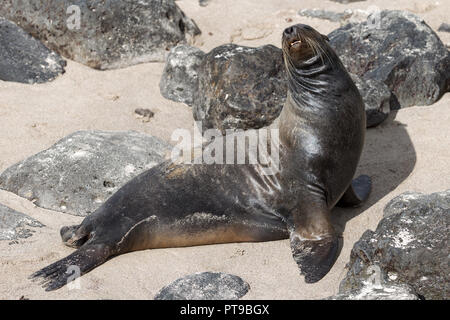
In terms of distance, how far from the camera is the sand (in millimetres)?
5895

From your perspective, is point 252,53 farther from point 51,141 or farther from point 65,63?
point 65,63

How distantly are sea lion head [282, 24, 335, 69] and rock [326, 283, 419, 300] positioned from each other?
223 centimetres

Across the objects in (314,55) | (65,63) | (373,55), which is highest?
(314,55)

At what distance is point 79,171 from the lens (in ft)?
24.4

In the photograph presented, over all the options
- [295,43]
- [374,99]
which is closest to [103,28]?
[374,99]

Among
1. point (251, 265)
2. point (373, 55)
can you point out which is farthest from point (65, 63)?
point (251, 265)

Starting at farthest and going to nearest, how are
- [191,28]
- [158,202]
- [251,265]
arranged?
[191,28]
[158,202]
[251,265]

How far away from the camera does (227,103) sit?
830cm

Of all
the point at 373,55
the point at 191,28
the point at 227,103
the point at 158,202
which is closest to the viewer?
the point at 158,202

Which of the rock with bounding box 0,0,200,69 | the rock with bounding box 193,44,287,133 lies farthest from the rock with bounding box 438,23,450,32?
the rock with bounding box 0,0,200,69

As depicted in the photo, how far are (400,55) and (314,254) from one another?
3613 millimetres

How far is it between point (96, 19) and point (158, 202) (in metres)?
4.37
